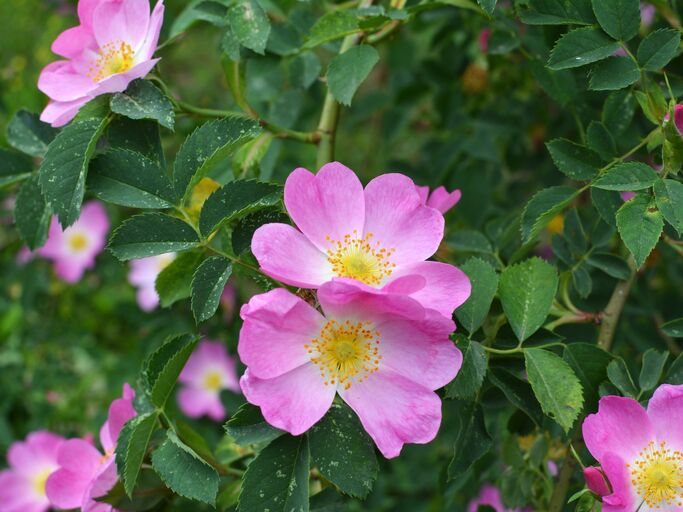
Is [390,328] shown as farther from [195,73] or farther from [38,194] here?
[195,73]

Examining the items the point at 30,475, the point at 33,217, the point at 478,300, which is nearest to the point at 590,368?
the point at 478,300

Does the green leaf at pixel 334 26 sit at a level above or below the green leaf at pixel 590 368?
above

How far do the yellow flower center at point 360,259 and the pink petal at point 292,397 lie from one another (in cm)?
10

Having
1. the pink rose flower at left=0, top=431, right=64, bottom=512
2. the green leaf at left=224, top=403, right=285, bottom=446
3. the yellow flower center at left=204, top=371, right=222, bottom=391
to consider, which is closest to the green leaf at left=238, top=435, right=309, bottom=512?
the green leaf at left=224, top=403, right=285, bottom=446

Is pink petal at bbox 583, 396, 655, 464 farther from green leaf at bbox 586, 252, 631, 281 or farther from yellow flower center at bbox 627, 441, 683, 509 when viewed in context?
green leaf at bbox 586, 252, 631, 281

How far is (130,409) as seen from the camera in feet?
3.01

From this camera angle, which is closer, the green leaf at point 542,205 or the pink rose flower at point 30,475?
the green leaf at point 542,205

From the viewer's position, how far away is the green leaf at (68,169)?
2.64 feet

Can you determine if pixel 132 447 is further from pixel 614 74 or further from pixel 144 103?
pixel 614 74

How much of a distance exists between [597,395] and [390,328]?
261 millimetres

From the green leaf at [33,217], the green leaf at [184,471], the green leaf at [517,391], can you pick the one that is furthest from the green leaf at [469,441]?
the green leaf at [33,217]

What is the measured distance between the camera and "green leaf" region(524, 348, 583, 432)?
74 cm

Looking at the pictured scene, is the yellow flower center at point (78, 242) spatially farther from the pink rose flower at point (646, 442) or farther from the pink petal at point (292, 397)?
the pink rose flower at point (646, 442)

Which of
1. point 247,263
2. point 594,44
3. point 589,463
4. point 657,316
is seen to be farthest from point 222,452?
point 657,316
